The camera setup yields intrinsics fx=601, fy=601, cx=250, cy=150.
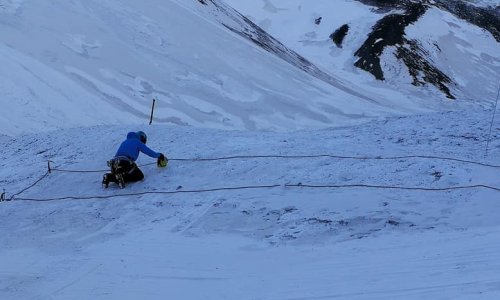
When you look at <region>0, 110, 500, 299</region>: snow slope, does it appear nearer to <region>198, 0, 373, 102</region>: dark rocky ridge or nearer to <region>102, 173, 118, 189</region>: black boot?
<region>102, 173, 118, 189</region>: black boot

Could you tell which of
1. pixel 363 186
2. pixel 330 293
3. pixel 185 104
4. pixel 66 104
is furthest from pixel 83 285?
pixel 185 104

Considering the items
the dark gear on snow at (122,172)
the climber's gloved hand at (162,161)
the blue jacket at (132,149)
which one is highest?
the blue jacket at (132,149)

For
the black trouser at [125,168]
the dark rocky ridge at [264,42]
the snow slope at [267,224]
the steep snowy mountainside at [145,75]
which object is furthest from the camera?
the dark rocky ridge at [264,42]

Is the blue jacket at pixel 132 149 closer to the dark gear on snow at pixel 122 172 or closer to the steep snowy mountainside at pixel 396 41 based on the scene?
the dark gear on snow at pixel 122 172

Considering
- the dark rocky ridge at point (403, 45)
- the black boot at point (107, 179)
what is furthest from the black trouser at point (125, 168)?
the dark rocky ridge at point (403, 45)

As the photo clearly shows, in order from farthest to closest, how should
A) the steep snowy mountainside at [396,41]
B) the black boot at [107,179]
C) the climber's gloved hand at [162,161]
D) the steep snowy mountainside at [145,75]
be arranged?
the steep snowy mountainside at [396,41], the steep snowy mountainside at [145,75], the climber's gloved hand at [162,161], the black boot at [107,179]

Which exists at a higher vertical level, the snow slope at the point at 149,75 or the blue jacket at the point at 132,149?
the blue jacket at the point at 132,149

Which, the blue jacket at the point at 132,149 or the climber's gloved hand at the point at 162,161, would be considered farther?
the climber's gloved hand at the point at 162,161

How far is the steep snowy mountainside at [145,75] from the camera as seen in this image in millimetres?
19484

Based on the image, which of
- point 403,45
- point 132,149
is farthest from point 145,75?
point 403,45

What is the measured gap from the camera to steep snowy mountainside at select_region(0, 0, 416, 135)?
19484 millimetres

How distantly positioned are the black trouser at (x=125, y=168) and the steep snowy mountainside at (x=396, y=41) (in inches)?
→ 1148

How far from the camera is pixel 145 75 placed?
2344 cm

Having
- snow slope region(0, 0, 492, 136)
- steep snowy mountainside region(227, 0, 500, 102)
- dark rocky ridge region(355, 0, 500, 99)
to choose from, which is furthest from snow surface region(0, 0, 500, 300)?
dark rocky ridge region(355, 0, 500, 99)
